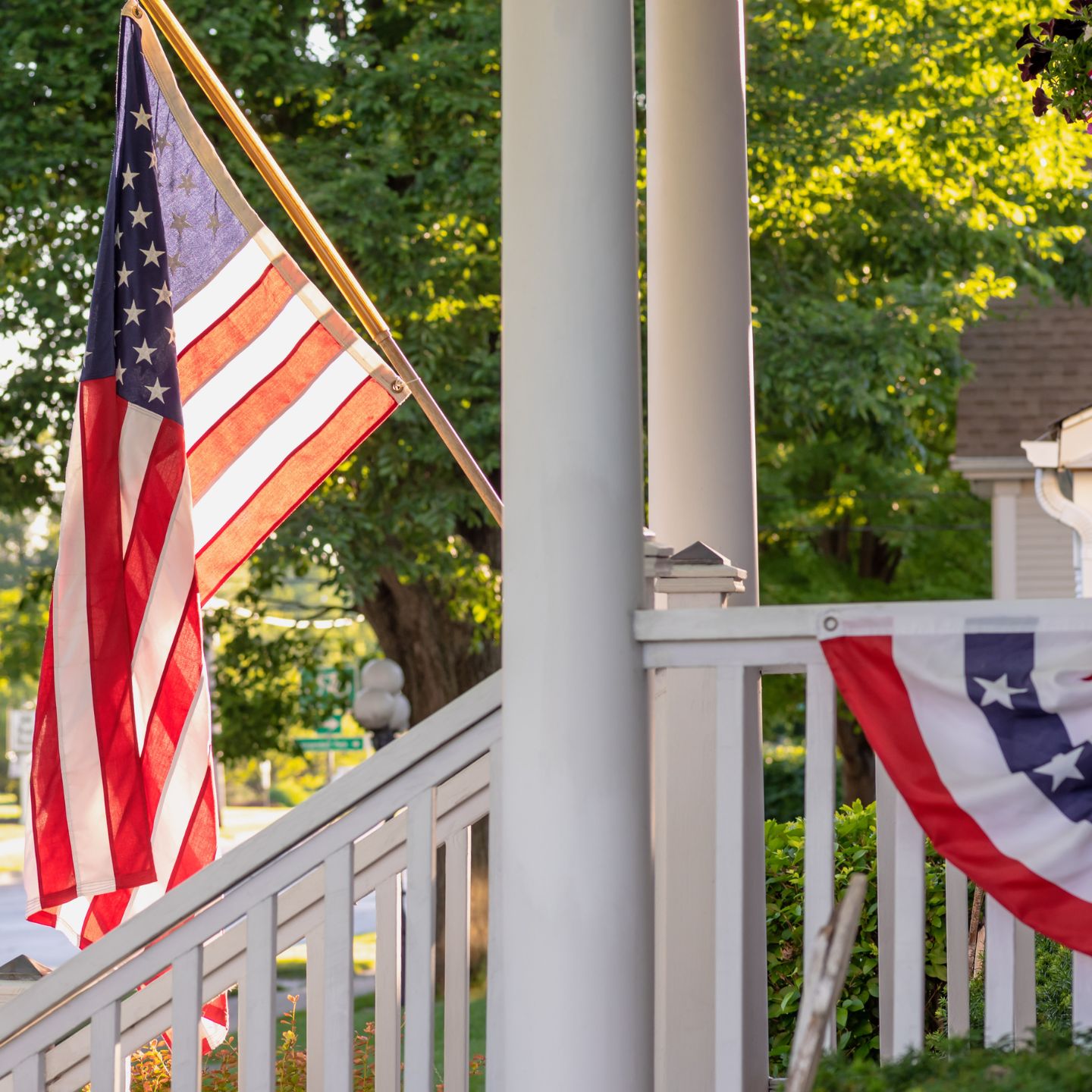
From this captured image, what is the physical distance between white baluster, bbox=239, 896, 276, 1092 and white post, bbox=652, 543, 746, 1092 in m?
0.82

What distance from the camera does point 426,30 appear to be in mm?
11242

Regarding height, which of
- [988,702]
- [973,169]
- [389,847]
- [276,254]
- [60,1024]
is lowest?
[60,1024]

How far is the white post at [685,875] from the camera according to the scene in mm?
3131

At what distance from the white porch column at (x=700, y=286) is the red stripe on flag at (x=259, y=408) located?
1024 mm

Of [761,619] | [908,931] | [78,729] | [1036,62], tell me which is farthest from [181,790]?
[1036,62]

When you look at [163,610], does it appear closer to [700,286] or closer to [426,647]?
[700,286]

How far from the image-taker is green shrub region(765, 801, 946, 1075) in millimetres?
4621

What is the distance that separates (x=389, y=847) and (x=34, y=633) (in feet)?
43.1

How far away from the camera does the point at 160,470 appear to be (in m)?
3.76

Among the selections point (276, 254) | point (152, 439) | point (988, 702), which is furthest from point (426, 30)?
point (988, 702)

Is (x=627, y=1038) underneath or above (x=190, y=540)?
underneath

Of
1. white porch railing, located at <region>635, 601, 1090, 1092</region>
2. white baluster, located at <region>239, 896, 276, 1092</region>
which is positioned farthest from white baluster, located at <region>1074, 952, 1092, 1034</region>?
white baluster, located at <region>239, 896, 276, 1092</region>

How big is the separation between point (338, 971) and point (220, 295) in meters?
2.10

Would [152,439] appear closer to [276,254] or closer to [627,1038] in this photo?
[276,254]
